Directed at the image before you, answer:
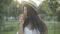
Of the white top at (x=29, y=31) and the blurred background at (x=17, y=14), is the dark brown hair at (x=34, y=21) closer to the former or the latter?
the white top at (x=29, y=31)

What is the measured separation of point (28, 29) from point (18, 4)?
1.02 m

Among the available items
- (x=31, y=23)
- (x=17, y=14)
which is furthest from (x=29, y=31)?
(x=17, y=14)

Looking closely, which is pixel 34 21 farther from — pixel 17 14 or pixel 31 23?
pixel 17 14

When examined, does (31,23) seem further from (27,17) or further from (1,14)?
(1,14)

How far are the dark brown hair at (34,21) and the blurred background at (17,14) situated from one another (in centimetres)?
96

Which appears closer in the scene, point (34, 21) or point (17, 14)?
point (34, 21)

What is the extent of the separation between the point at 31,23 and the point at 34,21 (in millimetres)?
40

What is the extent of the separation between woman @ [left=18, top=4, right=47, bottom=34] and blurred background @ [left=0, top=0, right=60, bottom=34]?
37.9 inches

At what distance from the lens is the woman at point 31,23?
116 centimetres

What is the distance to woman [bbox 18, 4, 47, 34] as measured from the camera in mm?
1162

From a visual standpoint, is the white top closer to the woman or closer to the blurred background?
Answer: the woman

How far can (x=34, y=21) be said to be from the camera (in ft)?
4.00

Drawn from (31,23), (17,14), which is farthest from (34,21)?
(17,14)

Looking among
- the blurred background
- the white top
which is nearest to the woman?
the white top
